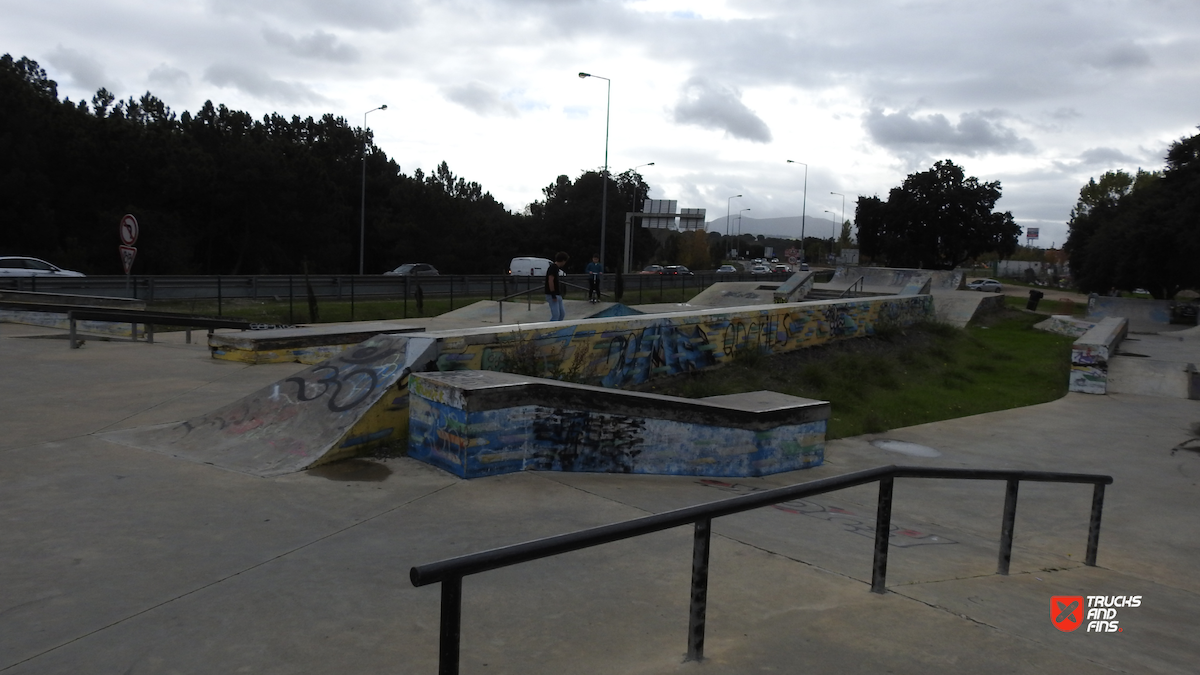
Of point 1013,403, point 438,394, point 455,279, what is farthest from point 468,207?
point 438,394

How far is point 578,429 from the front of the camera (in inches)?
291

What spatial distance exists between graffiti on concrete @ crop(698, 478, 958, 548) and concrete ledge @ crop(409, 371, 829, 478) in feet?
2.14

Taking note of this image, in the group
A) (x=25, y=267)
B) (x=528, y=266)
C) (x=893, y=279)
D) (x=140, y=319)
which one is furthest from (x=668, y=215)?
(x=140, y=319)

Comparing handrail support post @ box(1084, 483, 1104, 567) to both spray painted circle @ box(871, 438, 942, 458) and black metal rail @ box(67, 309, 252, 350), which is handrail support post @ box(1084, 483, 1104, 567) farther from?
black metal rail @ box(67, 309, 252, 350)

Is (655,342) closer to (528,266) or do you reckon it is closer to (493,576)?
(493,576)

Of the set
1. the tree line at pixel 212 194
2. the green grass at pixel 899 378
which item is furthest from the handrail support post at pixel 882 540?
the tree line at pixel 212 194

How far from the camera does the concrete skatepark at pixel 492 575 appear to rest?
366 cm

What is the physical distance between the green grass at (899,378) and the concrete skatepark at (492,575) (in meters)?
5.00

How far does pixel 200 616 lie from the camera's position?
12.9 feet

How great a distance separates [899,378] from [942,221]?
50.1 m

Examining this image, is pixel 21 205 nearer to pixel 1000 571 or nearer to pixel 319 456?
pixel 319 456

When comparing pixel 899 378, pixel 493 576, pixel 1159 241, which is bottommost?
pixel 899 378

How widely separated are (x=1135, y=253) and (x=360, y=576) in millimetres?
47234

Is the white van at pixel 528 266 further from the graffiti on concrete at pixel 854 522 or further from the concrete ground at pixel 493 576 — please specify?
the graffiti on concrete at pixel 854 522
